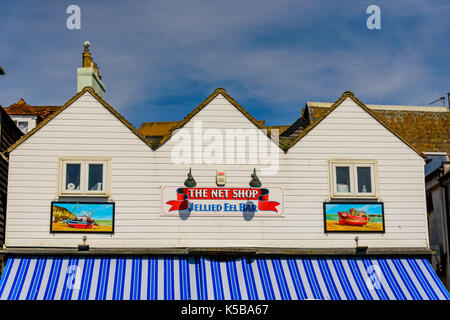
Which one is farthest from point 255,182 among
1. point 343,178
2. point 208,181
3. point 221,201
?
point 343,178

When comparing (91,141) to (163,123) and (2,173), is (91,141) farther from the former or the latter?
(163,123)

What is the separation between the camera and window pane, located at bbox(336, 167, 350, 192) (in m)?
22.0

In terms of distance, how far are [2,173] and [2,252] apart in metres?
3.98

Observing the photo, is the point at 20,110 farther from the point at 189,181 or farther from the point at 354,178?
the point at 354,178

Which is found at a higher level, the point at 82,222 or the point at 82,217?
the point at 82,217

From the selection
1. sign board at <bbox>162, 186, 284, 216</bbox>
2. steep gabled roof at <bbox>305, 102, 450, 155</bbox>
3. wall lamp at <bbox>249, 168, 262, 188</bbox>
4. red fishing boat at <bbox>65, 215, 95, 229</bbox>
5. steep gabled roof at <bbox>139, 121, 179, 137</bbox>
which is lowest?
red fishing boat at <bbox>65, 215, 95, 229</bbox>

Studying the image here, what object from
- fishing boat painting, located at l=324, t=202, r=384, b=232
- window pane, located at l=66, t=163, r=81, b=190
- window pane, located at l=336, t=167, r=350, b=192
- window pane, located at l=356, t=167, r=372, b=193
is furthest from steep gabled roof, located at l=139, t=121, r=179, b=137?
fishing boat painting, located at l=324, t=202, r=384, b=232

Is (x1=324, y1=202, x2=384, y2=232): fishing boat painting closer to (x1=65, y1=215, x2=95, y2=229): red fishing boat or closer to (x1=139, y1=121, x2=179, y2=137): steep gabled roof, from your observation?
(x1=65, y1=215, x2=95, y2=229): red fishing boat

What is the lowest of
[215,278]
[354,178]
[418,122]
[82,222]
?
[215,278]

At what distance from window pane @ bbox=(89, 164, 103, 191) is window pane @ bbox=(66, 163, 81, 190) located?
0.41 m

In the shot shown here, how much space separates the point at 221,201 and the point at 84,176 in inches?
186

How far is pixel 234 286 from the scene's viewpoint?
19.6 metres

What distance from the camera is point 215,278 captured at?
1997cm
